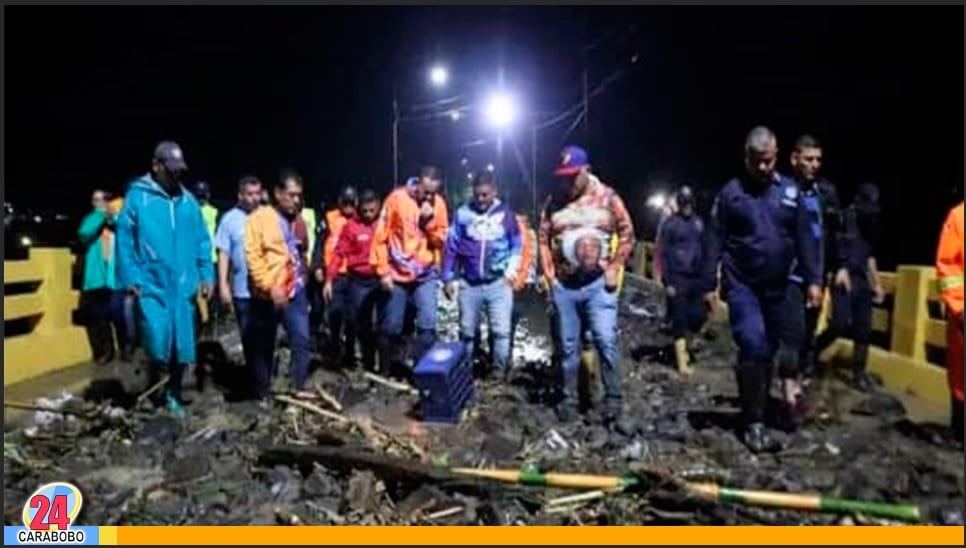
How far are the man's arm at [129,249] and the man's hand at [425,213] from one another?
255 cm

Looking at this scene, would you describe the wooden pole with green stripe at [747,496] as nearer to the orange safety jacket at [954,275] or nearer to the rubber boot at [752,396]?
the rubber boot at [752,396]

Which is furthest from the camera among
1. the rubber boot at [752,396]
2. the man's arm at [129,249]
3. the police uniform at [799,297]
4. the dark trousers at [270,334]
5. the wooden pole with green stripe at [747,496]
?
the dark trousers at [270,334]

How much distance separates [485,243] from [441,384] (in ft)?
4.67

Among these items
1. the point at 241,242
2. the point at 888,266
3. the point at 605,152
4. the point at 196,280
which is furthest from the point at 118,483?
the point at 605,152

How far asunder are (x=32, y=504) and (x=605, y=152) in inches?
1138

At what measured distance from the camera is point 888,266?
17.6 metres

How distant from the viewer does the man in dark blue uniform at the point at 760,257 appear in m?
5.36

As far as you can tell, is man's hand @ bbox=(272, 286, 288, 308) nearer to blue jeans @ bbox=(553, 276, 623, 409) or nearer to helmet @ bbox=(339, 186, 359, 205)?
blue jeans @ bbox=(553, 276, 623, 409)

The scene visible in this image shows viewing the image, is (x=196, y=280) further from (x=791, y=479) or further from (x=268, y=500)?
(x=791, y=479)

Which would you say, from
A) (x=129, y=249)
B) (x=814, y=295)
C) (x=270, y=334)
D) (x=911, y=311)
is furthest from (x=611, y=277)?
(x=129, y=249)

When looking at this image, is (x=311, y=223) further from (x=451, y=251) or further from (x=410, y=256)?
(x=451, y=251)

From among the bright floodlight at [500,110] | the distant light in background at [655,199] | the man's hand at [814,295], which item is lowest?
the man's hand at [814,295]

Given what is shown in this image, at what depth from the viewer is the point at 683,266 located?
8.45 metres

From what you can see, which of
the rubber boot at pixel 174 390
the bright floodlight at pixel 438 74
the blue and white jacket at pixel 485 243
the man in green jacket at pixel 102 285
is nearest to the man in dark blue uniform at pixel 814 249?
the blue and white jacket at pixel 485 243
